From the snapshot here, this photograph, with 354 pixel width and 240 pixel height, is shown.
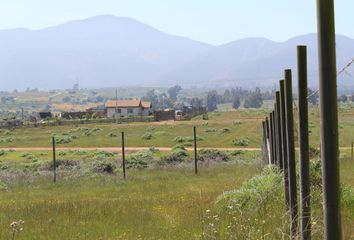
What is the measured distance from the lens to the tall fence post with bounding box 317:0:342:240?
14.0 feet

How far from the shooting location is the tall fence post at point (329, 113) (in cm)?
427

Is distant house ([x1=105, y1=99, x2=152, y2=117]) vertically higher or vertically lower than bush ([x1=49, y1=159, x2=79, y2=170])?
higher

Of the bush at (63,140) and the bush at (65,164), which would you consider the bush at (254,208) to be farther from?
the bush at (63,140)

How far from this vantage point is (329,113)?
4.32m

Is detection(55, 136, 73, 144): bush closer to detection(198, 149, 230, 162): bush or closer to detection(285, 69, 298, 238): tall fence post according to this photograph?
detection(198, 149, 230, 162): bush

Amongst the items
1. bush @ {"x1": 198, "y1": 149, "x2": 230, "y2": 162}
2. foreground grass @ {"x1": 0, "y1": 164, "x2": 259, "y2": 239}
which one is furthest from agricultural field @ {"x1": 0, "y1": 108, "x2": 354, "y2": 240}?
bush @ {"x1": 198, "y1": 149, "x2": 230, "y2": 162}

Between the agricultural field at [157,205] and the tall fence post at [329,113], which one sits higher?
the tall fence post at [329,113]

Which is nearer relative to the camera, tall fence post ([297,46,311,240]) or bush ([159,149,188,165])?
tall fence post ([297,46,311,240])

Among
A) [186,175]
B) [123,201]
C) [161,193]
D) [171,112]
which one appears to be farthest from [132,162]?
[171,112]

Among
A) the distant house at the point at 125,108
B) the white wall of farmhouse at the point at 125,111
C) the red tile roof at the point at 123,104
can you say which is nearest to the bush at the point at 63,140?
the distant house at the point at 125,108

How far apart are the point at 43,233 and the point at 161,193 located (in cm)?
732

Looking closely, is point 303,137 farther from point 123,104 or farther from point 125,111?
point 123,104

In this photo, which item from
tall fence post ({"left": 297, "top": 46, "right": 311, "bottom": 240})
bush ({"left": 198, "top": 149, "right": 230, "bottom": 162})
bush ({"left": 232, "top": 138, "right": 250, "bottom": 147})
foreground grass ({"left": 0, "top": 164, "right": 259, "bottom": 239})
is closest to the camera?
tall fence post ({"left": 297, "top": 46, "right": 311, "bottom": 240})

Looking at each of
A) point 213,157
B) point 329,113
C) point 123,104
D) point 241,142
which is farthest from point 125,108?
point 329,113
